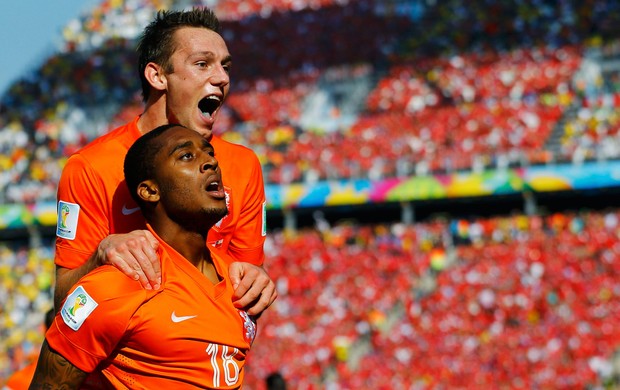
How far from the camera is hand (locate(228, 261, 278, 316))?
3.13 meters

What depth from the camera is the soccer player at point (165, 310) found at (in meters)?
2.79

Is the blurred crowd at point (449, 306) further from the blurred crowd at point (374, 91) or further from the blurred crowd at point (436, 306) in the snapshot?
the blurred crowd at point (374, 91)

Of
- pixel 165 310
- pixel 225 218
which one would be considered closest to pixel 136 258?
pixel 165 310

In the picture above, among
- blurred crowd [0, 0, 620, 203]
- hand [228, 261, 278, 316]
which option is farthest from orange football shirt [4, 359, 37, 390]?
blurred crowd [0, 0, 620, 203]

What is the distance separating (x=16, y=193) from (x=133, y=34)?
25.3 ft

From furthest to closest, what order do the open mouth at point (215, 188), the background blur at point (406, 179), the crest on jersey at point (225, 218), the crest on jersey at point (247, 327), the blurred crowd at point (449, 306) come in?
the background blur at point (406, 179), the blurred crowd at point (449, 306), the crest on jersey at point (225, 218), the crest on jersey at point (247, 327), the open mouth at point (215, 188)

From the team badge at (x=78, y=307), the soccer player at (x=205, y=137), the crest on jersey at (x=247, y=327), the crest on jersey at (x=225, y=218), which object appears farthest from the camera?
the crest on jersey at (x=225, y=218)

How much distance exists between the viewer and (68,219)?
3.41 m

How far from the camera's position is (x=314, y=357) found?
693 inches

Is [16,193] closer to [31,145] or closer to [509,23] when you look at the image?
[31,145]

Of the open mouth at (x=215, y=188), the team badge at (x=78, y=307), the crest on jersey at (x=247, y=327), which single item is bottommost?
the crest on jersey at (x=247, y=327)

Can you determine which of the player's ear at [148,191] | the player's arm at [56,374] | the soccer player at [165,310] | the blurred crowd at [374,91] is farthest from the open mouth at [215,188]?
the blurred crowd at [374,91]

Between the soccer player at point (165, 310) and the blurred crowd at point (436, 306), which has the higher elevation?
the soccer player at point (165, 310)

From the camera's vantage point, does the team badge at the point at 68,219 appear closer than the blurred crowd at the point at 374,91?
Yes
